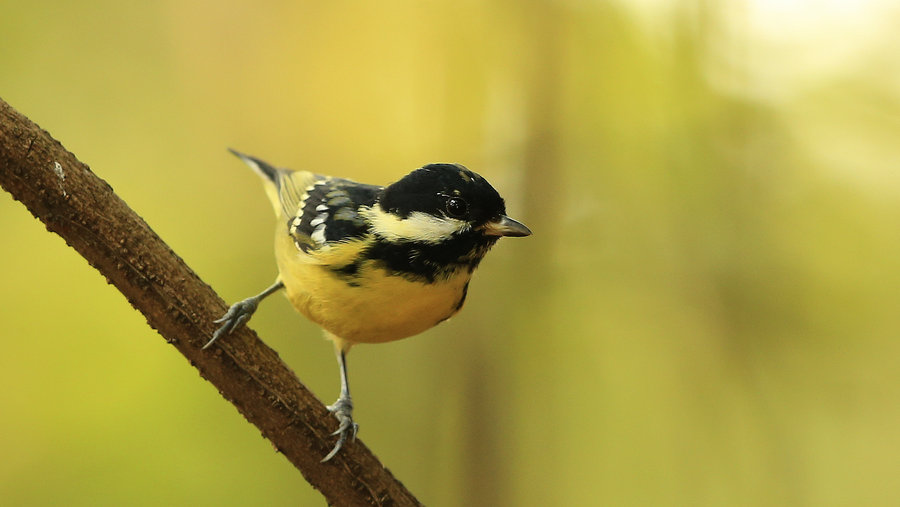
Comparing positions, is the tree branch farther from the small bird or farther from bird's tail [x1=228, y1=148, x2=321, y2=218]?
bird's tail [x1=228, y1=148, x2=321, y2=218]

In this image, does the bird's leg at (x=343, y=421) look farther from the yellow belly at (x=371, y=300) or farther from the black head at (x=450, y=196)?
the black head at (x=450, y=196)

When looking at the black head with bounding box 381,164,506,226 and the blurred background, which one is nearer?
the black head with bounding box 381,164,506,226

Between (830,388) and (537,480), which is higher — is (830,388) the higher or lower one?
the higher one

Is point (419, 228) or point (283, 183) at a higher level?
point (283, 183)

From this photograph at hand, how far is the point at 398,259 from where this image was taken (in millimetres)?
2656

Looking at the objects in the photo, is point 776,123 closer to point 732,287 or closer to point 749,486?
point 732,287

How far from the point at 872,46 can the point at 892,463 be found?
2345 millimetres

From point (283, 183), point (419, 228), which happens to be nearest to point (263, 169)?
point (283, 183)

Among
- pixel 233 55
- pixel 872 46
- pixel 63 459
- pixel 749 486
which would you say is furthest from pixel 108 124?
pixel 872 46

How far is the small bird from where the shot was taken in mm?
2637

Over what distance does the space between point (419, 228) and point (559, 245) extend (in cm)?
182

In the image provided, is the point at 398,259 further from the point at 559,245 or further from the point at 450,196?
the point at 559,245

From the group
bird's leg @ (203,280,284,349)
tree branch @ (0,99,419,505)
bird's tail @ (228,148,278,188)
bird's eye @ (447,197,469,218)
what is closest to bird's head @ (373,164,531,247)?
bird's eye @ (447,197,469,218)

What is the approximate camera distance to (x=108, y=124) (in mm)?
4379
